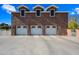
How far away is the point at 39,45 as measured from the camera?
12.3 meters

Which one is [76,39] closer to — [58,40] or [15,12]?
[58,40]

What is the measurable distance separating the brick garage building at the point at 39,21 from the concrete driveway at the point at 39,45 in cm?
42

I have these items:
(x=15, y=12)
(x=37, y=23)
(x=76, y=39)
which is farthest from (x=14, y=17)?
(x=76, y=39)

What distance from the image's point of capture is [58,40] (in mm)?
13523

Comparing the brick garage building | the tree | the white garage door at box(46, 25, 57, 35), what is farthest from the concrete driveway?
the tree

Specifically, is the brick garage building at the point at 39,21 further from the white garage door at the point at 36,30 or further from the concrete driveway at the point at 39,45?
the concrete driveway at the point at 39,45

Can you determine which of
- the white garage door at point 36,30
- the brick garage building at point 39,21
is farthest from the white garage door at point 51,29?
the white garage door at point 36,30

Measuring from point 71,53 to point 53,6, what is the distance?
3.46 m

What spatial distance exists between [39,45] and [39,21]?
2.45 m

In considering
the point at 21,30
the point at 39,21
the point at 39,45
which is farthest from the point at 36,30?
the point at 39,45

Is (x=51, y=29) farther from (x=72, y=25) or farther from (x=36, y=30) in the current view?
(x=72, y=25)

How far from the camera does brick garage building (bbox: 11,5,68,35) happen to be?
13.4m

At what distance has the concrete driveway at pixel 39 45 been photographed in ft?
34.9
